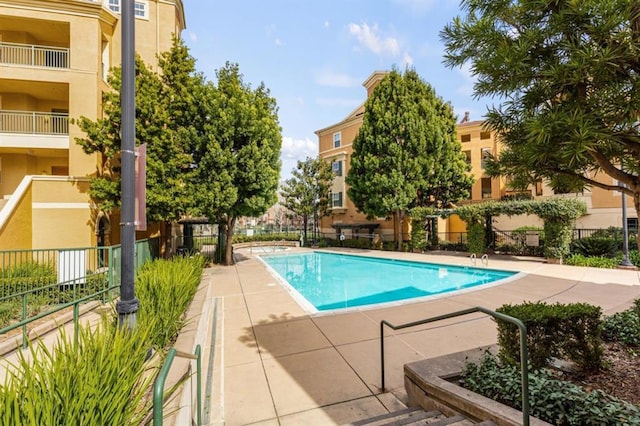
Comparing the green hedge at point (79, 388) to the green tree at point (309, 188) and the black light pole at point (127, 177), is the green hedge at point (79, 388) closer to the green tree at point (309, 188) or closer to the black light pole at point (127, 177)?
the black light pole at point (127, 177)

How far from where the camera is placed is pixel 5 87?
541 inches

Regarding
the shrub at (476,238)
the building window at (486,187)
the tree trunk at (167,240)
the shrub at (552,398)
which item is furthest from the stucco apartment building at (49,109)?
the building window at (486,187)

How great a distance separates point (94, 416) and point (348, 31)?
13.2 metres

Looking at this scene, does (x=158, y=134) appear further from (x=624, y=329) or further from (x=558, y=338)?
(x=624, y=329)

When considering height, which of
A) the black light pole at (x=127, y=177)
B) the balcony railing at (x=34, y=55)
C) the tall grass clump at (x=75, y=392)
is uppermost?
the balcony railing at (x=34, y=55)

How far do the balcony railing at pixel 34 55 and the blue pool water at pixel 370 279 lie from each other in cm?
1516

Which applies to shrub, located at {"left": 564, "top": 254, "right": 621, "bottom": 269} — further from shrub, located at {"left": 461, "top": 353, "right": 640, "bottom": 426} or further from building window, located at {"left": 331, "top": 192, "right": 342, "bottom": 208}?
building window, located at {"left": 331, "top": 192, "right": 342, "bottom": 208}

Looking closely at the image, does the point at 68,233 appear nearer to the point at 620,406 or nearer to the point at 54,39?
the point at 54,39

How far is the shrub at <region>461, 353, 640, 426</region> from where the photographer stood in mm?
2463

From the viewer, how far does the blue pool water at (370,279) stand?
35.8 ft

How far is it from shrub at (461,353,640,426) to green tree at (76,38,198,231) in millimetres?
12537

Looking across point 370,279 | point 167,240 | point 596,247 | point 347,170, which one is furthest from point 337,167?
point 596,247

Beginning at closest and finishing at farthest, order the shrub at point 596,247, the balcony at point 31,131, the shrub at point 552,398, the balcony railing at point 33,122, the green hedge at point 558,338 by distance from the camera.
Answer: the shrub at point 552,398, the green hedge at point 558,338, the balcony at point 31,131, the balcony railing at point 33,122, the shrub at point 596,247

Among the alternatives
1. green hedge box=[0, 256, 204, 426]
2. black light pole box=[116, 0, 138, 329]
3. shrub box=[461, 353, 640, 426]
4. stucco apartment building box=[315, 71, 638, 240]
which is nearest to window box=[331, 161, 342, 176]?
stucco apartment building box=[315, 71, 638, 240]
